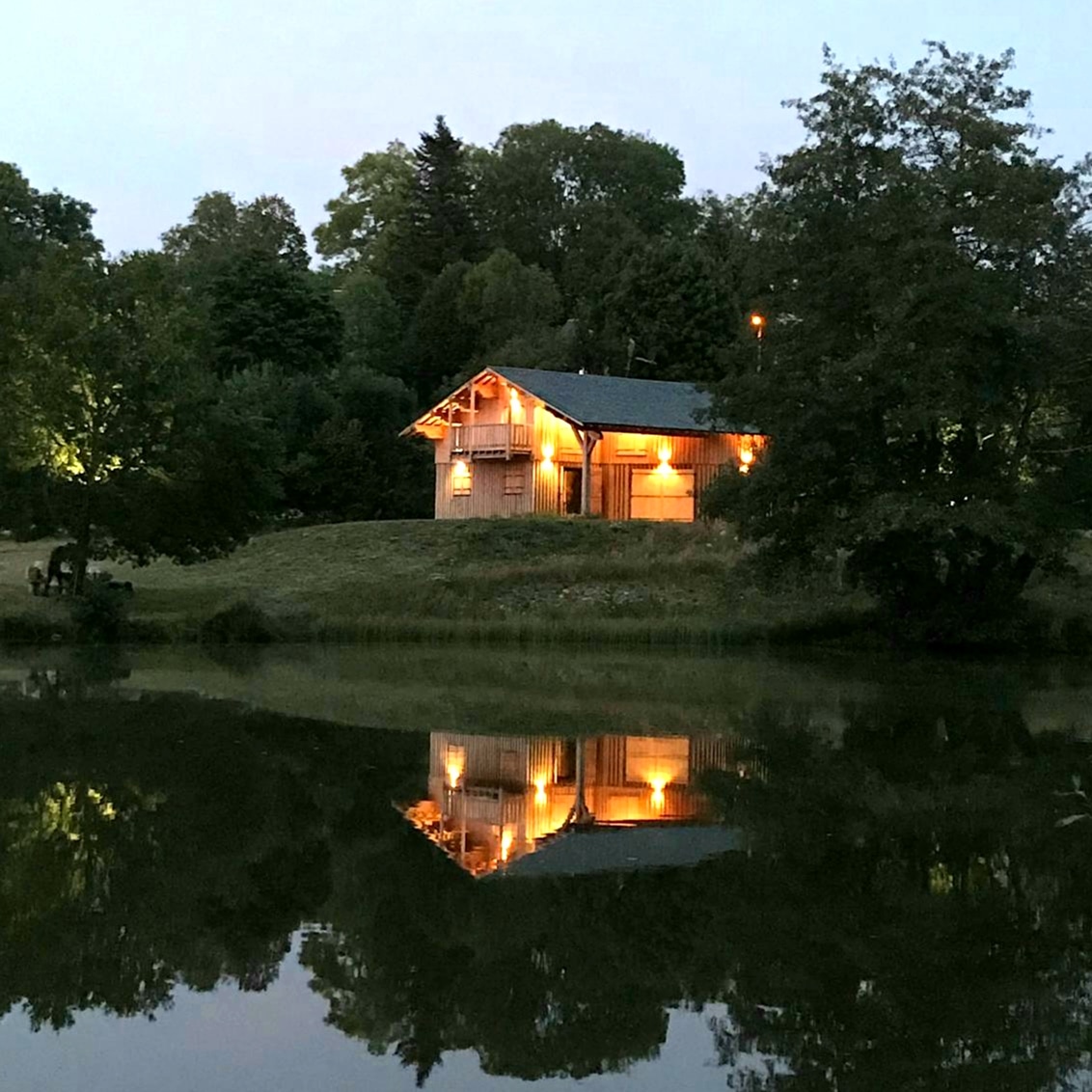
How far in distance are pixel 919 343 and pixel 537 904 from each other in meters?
23.1

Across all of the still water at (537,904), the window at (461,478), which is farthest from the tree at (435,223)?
the still water at (537,904)

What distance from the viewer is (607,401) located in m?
54.8

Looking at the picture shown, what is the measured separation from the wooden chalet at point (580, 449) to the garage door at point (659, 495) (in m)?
0.03

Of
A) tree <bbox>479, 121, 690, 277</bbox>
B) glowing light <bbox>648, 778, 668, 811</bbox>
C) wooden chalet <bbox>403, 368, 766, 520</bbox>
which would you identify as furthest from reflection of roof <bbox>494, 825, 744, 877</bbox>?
tree <bbox>479, 121, 690, 277</bbox>

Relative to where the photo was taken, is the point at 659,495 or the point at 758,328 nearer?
the point at 758,328

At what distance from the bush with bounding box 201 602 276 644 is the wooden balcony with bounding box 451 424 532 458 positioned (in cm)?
2060

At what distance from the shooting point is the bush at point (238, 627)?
33.8 m

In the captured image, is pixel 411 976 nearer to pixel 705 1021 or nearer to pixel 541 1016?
pixel 541 1016

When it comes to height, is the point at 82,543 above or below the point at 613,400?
below

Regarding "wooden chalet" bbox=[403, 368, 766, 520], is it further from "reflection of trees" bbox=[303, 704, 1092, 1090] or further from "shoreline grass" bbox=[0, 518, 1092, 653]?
"reflection of trees" bbox=[303, 704, 1092, 1090]

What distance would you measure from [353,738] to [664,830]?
Result: 631 centimetres

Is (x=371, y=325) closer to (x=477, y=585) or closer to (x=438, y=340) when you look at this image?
(x=438, y=340)

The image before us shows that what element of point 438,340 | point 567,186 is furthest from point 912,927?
point 567,186

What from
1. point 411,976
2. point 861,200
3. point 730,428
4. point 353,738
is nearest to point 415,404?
point 730,428
